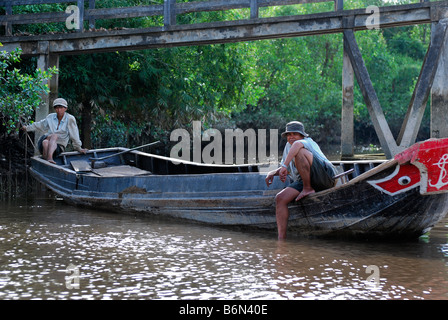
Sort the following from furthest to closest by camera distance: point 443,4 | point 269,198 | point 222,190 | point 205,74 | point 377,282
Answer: point 205,74, point 443,4, point 222,190, point 269,198, point 377,282

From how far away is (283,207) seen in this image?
6.41 m

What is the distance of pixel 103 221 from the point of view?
7801 millimetres

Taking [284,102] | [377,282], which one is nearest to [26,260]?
[377,282]

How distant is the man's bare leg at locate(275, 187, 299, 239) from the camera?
6348 mm

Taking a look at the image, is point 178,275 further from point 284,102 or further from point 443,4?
point 284,102

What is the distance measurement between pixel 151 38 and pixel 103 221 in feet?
13.4

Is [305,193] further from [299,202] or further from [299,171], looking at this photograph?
[299,171]

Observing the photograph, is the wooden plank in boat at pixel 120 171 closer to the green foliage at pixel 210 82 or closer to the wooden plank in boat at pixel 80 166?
the wooden plank in boat at pixel 80 166

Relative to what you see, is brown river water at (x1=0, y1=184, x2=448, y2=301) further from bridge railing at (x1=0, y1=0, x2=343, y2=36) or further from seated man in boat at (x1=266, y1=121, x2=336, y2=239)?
bridge railing at (x1=0, y1=0, x2=343, y2=36)

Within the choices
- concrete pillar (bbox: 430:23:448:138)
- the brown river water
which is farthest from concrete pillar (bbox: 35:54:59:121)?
concrete pillar (bbox: 430:23:448:138)

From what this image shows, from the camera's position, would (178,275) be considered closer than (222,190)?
Yes

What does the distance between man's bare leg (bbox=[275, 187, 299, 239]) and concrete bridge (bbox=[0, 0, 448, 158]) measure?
12.6 ft

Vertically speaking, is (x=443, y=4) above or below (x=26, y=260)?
above

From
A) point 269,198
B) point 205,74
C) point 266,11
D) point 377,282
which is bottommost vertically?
point 377,282
